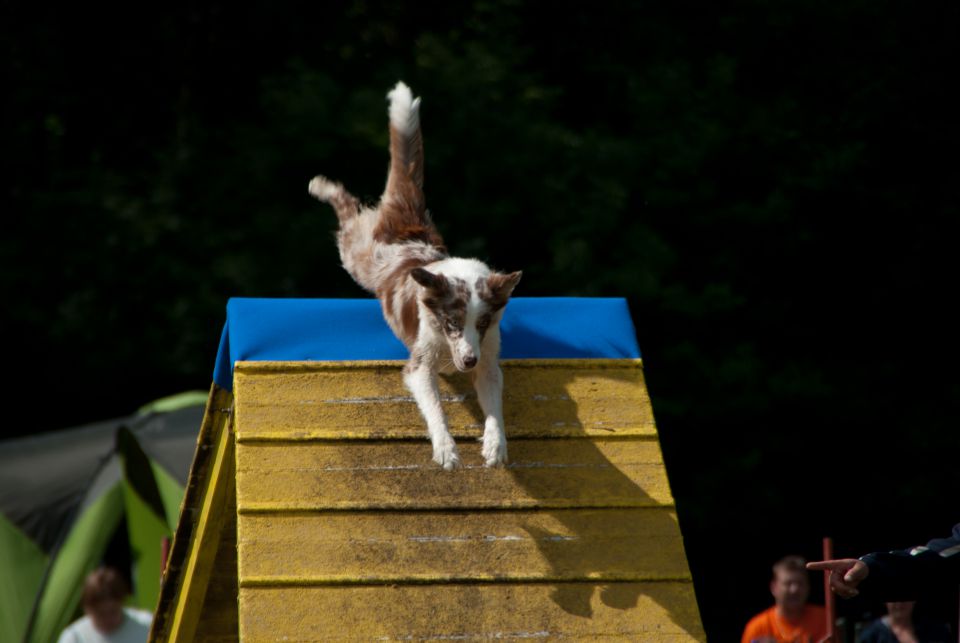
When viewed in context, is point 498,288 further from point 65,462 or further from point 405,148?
point 65,462

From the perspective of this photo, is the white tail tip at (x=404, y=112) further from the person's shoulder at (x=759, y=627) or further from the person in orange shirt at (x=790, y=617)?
the person's shoulder at (x=759, y=627)

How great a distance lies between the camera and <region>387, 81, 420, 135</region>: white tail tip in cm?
657

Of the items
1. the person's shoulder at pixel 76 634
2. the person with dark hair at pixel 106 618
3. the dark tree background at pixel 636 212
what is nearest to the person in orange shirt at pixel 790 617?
the person with dark hair at pixel 106 618

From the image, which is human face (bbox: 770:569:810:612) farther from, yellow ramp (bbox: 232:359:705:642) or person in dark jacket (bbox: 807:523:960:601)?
person in dark jacket (bbox: 807:523:960:601)

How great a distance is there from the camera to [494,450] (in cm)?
518

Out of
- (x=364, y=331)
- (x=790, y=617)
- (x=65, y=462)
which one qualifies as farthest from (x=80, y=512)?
(x=790, y=617)

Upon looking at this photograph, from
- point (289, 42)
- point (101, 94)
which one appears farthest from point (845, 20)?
point (101, 94)

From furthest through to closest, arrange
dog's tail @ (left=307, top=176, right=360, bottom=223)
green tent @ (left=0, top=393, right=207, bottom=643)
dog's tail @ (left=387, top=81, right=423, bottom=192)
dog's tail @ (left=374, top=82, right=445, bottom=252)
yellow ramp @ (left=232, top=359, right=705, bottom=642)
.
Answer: green tent @ (left=0, top=393, right=207, bottom=643), dog's tail @ (left=307, top=176, right=360, bottom=223), dog's tail @ (left=387, top=81, right=423, bottom=192), dog's tail @ (left=374, top=82, right=445, bottom=252), yellow ramp @ (left=232, top=359, right=705, bottom=642)

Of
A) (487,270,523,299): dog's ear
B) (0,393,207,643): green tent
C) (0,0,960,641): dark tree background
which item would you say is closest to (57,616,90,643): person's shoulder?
(0,393,207,643): green tent

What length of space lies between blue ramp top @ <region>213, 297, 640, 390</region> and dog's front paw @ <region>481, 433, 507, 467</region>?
2.01 feet

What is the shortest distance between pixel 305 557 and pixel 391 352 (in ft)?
3.51

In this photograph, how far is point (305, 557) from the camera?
487 centimetres

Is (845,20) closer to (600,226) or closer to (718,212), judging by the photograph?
(718,212)

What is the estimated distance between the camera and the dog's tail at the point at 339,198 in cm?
703
